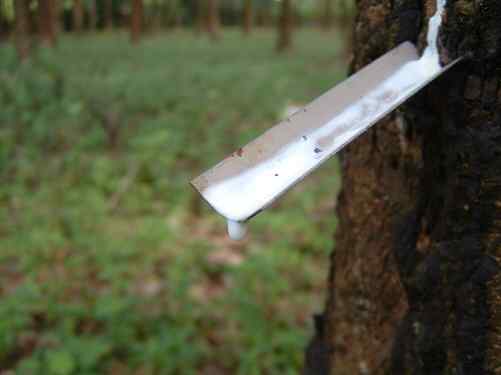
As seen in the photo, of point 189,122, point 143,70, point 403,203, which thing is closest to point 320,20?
point 143,70

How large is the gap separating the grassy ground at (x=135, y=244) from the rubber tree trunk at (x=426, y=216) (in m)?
1.03

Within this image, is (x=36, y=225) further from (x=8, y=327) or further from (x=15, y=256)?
(x=8, y=327)

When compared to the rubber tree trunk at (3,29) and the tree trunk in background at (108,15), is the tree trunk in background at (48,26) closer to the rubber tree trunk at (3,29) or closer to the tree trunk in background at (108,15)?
the rubber tree trunk at (3,29)

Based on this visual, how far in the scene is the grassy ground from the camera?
1.84 metres

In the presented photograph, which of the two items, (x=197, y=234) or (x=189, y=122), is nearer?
(x=197, y=234)

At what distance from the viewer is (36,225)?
9.00 ft

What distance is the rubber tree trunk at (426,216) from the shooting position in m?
0.58

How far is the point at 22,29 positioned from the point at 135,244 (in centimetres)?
386

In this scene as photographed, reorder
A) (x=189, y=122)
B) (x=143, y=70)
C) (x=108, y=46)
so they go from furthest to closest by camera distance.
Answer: (x=108, y=46)
(x=143, y=70)
(x=189, y=122)

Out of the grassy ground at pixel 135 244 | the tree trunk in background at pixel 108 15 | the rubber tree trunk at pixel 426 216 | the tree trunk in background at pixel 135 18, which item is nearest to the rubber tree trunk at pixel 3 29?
the grassy ground at pixel 135 244

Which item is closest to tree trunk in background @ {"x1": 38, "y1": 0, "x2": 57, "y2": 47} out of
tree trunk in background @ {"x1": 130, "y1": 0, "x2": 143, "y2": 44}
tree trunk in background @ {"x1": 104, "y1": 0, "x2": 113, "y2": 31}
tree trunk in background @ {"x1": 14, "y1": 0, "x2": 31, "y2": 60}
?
tree trunk in background @ {"x1": 14, "y1": 0, "x2": 31, "y2": 60}

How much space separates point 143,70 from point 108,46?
2776mm

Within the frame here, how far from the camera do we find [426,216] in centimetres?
73

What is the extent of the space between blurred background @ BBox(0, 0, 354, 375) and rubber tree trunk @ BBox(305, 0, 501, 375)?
103cm
